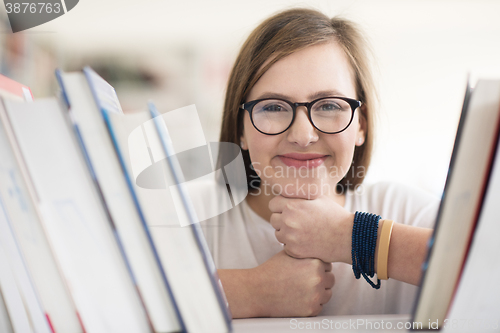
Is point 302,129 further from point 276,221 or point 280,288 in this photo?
point 280,288

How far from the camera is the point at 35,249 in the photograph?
1.16 ft

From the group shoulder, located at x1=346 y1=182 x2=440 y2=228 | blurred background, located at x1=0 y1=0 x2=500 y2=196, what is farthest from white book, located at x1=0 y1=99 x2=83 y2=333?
blurred background, located at x1=0 y1=0 x2=500 y2=196

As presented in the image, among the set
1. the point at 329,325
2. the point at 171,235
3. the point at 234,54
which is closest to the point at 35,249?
the point at 171,235

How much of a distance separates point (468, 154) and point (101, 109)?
1.17ft

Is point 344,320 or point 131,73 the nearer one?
point 344,320

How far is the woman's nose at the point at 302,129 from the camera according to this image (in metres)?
0.70

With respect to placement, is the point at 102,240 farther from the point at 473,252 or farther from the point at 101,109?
the point at 473,252

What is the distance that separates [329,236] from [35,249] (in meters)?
0.47

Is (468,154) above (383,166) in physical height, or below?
above

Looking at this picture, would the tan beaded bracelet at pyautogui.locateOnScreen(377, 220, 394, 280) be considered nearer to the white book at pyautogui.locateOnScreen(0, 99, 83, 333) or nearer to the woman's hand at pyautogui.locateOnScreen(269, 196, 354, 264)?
the woman's hand at pyautogui.locateOnScreen(269, 196, 354, 264)

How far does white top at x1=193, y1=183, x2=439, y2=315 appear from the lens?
2.69 ft

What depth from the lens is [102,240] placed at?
34cm

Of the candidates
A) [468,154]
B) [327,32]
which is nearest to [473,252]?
[468,154]

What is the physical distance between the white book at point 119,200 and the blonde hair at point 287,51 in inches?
20.1
